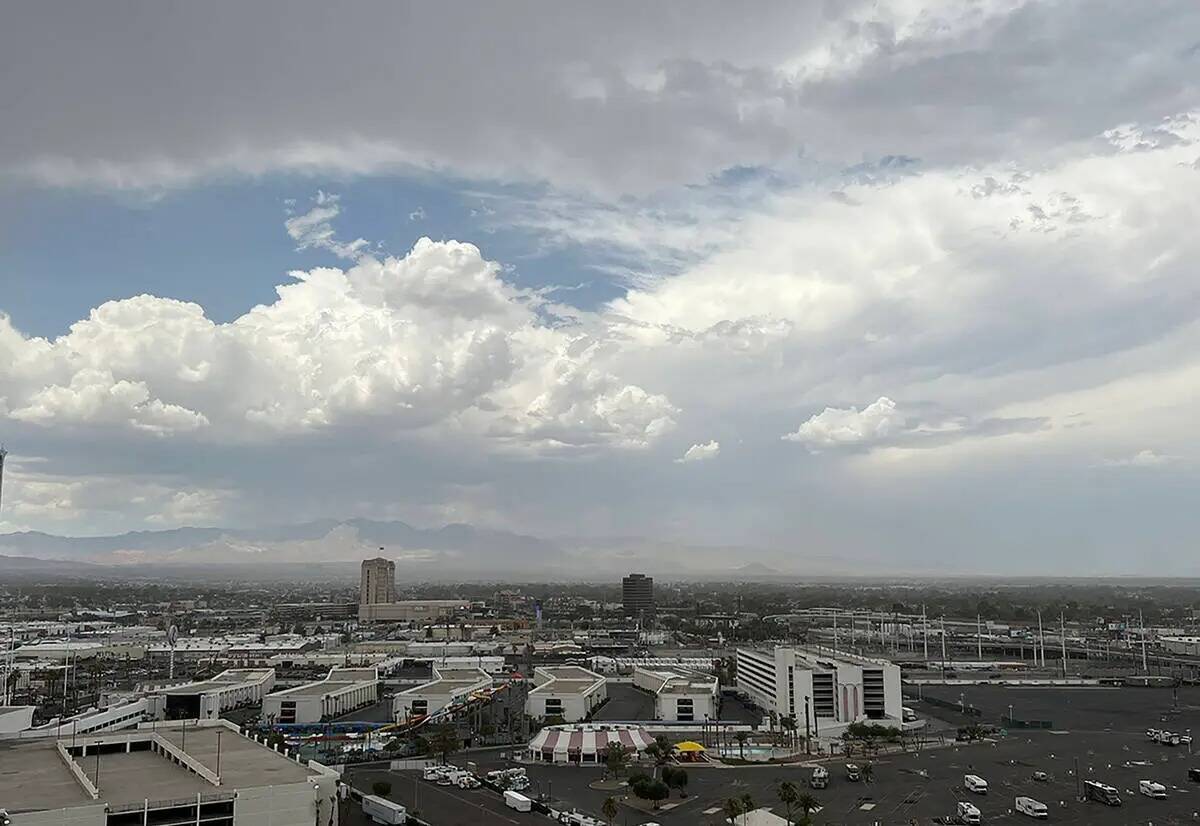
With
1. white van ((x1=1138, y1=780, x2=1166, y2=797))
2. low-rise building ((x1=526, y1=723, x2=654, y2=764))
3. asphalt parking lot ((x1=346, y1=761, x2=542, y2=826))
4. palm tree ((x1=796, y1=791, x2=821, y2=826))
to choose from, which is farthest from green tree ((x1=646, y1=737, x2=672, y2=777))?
white van ((x1=1138, y1=780, x2=1166, y2=797))

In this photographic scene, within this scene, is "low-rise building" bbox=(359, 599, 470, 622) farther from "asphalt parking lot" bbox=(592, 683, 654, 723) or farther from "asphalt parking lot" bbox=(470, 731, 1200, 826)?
"asphalt parking lot" bbox=(470, 731, 1200, 826)

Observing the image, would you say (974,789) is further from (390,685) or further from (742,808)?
(390,685)

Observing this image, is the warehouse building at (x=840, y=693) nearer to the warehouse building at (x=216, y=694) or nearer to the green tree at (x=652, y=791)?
the green tree at (x=652, y=791)

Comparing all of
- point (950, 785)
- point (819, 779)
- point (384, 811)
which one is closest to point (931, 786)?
point (950, 785)

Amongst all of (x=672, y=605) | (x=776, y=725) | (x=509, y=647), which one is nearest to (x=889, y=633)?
(x=509, y=647)

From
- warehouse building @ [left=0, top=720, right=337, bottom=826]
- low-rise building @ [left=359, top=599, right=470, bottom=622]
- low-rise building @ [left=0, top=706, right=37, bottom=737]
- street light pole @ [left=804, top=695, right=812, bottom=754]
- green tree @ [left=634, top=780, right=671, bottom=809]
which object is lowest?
low-rise building @ [left=359, top=599, right=470, bottom=622]

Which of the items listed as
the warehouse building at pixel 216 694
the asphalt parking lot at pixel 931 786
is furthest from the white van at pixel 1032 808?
the warehouse building at pixel 216 694

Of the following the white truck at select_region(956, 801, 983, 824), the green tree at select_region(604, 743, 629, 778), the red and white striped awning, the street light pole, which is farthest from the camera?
the street light pole
